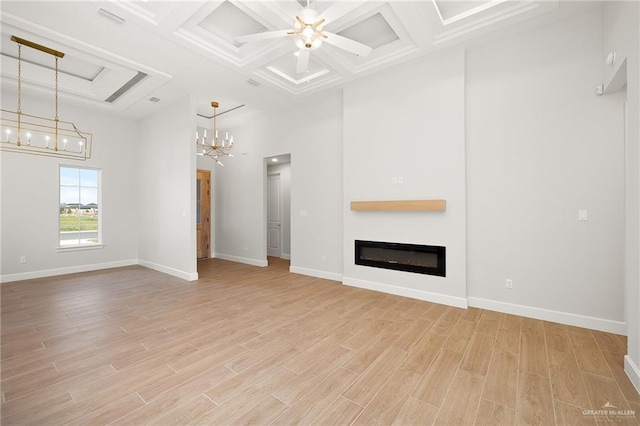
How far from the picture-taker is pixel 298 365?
7.63 ft

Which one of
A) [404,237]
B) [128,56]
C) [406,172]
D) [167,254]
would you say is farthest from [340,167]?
[167,254]

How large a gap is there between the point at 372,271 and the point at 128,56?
4932mm

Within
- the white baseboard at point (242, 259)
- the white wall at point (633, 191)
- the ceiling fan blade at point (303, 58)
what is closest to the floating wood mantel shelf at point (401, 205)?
the white wall at point (633, 191)

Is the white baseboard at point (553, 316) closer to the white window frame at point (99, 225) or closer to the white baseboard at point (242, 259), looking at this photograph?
the white baseboard at point (242, 259)

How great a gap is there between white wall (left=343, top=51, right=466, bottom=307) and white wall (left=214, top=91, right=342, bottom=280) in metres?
0.44

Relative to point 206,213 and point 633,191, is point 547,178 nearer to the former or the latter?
point 633,191

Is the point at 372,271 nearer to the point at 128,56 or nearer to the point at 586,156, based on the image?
the point at 586,156

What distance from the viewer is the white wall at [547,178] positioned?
299cm

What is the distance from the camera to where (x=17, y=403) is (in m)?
1.85

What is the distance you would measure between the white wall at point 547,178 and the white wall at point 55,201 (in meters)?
7.29

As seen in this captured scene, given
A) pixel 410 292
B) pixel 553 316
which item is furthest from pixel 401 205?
pixel 553 316

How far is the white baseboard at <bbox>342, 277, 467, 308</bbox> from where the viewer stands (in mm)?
3770

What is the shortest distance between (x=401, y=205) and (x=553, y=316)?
7.27 feet

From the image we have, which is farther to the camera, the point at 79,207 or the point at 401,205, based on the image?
the point at 79,207
